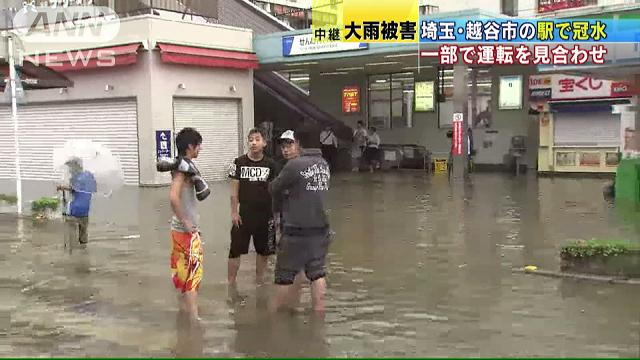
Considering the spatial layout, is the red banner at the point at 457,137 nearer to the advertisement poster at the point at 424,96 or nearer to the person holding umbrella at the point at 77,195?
the advertisement poster at the point at 424,96

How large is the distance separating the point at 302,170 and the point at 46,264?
4.35 metres

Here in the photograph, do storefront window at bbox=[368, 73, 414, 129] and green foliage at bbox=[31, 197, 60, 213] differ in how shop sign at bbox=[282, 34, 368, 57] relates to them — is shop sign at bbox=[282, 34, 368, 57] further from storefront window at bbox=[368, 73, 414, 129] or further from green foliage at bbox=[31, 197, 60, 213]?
green foliage at bbox=[31, 197, 60, 213]

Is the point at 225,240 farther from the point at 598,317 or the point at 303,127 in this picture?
the point at 303,127

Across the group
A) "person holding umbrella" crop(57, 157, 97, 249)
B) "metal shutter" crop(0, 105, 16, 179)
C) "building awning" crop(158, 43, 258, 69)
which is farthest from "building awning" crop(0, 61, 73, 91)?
"metal shutter" crop(0, 105, 16, 179)

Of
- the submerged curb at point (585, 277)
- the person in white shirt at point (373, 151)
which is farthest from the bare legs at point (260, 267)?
the person in white shirt at point (373, 151)

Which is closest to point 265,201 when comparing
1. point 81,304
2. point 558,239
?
point 81,304

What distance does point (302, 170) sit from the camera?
597cm

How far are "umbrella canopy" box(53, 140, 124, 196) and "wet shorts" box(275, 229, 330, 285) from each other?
14.6 feet

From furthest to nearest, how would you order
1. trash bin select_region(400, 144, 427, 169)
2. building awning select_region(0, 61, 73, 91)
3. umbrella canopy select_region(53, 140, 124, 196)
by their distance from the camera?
1. trash bin select_region(400, 144, 427, 169)
2. building awning select_region(0, 61, 73, 91)
3. umbrella canopy select_region(53, 140, 124, 196)

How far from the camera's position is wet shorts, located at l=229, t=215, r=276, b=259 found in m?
7.08

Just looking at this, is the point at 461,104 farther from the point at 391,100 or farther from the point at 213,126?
the point at 213,126

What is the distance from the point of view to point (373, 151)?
2542 cm

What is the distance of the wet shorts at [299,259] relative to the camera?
5969 mm

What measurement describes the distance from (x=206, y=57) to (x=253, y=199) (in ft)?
47.4
